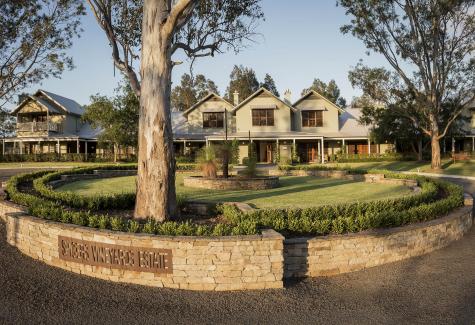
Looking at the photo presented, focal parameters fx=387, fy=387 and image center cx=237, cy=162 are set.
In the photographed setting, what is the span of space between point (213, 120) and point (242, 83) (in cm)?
3453

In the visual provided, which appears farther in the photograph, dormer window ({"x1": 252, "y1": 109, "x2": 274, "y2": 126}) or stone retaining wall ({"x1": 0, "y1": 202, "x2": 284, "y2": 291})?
dormer window ({"x1": 252, "y1": 109, "x2": 274, "y2": 126})

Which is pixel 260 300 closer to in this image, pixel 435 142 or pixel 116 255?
pixel 116 255

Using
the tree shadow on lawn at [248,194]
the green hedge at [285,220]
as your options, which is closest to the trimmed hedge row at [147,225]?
the green hedge at [285,220]

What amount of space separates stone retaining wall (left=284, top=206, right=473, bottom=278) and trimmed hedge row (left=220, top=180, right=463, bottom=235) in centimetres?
28

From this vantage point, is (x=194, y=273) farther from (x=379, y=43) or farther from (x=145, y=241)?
(x=379, y=43)

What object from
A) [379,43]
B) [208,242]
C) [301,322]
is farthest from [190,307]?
[379,43]

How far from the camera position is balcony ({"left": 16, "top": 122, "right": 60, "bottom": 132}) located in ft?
123

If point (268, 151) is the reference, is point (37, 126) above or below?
above

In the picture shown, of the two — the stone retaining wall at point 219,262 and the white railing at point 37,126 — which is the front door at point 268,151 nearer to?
the white railing at point 37,126

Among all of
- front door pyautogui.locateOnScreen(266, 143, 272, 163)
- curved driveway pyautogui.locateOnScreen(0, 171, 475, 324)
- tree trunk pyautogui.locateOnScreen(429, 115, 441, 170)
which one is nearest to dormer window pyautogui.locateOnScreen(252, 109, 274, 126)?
front door pyautogui.locateOnScreen(266, 143, 272, 163)

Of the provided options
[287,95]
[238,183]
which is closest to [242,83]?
[287,95]

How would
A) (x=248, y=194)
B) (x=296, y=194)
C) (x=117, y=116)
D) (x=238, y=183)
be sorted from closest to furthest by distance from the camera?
(x=296, y=194), (x=248, y=194), (x=238, y=183), (x=117, y=116)

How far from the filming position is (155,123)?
25.1ft

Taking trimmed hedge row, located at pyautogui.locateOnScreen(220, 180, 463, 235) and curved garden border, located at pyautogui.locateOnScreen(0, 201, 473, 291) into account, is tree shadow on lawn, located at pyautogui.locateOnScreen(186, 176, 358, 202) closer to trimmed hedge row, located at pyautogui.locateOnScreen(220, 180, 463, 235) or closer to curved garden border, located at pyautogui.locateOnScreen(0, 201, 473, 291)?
trimmed hedge row, located at pyautogui.locateOnScreen(220, 180, 463, 235)
